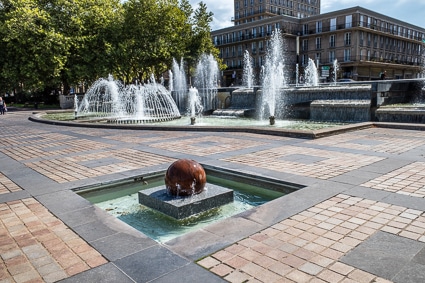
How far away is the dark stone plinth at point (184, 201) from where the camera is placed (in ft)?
13.7

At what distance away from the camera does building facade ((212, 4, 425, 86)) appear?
51594 mm

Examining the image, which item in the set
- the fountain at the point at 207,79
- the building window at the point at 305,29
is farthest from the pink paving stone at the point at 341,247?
the building window at the point at 305,29

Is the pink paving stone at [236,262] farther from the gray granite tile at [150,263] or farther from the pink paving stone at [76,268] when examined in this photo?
the pink paving stone at [76,268]

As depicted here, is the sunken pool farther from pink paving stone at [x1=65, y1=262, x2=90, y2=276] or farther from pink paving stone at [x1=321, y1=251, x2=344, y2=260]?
pink paving stone at [x1=321, y1=251, x2=344, y2=260]

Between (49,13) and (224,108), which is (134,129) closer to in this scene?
(224,108)

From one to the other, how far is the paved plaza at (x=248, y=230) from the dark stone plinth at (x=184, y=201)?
1.93 feet

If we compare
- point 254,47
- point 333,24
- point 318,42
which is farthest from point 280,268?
point 254,47

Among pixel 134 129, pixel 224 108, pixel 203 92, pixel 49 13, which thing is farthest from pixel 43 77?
pixel 134 129

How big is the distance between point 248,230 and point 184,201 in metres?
1.03

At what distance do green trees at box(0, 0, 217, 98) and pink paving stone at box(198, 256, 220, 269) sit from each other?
97.5 feet

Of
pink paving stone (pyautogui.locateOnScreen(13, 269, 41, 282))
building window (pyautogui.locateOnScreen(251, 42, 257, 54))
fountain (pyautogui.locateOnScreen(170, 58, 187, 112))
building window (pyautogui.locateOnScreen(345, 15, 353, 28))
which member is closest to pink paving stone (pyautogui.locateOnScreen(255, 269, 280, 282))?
pink paving stone (pyautogui.locateOnScreen(13, 269, 41, 282))

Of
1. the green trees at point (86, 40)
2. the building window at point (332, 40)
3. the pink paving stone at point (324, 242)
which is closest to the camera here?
the pink paving stone at point (324, 242)

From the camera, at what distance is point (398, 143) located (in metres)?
8.72

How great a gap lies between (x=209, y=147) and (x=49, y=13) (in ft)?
95.6
